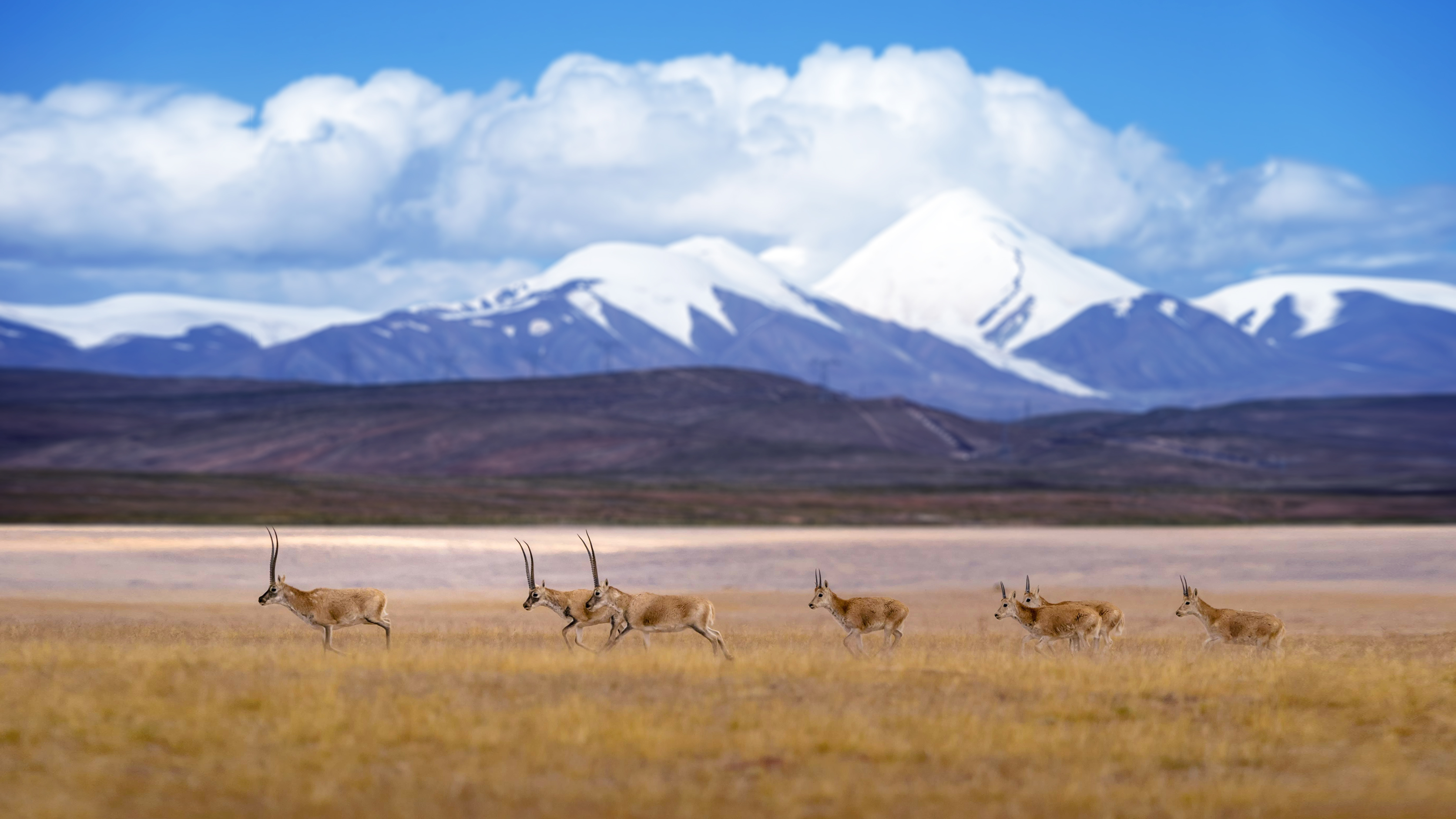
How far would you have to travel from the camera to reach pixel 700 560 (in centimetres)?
5516

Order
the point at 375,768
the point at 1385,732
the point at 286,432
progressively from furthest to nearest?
the point at 286,432 < the point at 1385,732 < the point at 375,768

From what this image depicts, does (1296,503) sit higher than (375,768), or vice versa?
(1296,503)

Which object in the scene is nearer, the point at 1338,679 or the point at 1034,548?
the point at 1338,679

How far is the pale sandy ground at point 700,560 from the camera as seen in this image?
4638 centimetres

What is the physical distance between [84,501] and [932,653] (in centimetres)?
6756

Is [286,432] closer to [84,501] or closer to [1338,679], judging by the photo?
[84,501]

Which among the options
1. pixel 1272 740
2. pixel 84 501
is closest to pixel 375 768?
pixel 1272 740

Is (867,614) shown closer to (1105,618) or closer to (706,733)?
(1105,618)

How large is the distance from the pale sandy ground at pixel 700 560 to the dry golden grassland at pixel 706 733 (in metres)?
21.0

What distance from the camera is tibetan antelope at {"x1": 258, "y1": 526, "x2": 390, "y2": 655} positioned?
2470cm

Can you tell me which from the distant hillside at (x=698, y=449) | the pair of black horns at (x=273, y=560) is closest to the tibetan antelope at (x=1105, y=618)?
the pair of black horns at (x=273, y=560)

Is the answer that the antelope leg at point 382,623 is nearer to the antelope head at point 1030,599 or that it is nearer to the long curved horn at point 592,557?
the long curved horn at point 592,557

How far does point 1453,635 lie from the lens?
31594 millimetres

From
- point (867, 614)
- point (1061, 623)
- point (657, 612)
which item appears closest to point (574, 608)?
point (657, 612)
